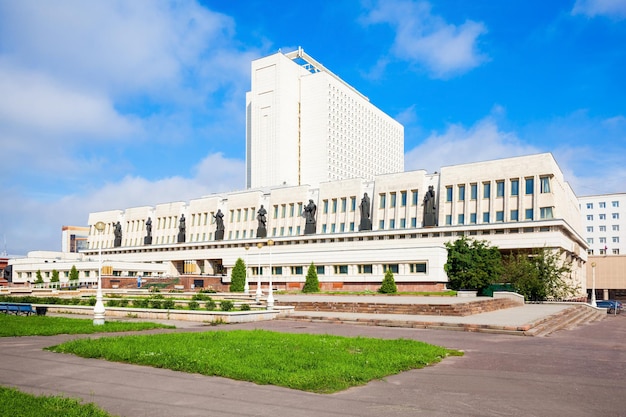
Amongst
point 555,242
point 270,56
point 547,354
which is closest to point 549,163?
point 555,242

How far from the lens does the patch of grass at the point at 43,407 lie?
6559 millimetres

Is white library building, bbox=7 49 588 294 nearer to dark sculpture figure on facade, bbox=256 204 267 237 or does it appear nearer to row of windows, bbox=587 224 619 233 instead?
dark sculpture figure on facade, bbox=256 204 267 237

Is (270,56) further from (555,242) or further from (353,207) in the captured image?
(555,242)

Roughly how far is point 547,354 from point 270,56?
353 feet

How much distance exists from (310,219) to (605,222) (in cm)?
7459

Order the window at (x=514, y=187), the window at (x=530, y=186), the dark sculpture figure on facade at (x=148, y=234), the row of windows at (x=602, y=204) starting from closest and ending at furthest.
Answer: the window at (x=530, y=186) → the window at (x=514, y=187) → the dark sculpture figure on facade at (x=148, y=234) → the row of windows at (x=602, y=204)

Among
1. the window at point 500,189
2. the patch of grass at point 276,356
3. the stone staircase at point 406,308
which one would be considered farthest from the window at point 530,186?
the patch of grass at point 276,356

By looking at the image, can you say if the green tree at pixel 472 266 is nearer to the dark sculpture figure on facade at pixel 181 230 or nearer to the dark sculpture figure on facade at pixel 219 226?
the dark sculpture figure on facade at pixel 219 226

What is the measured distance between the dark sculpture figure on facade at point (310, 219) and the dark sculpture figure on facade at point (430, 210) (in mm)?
15954

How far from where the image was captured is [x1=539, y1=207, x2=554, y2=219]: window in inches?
2148

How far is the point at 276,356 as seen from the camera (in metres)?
11.0

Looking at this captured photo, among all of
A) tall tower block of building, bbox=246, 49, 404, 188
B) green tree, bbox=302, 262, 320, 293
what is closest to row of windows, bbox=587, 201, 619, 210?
tall tower block of building, bbox=246, 49, 404, 188

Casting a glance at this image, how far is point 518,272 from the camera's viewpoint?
42.1m

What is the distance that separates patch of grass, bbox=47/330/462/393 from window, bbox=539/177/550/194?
4698 centimetres
